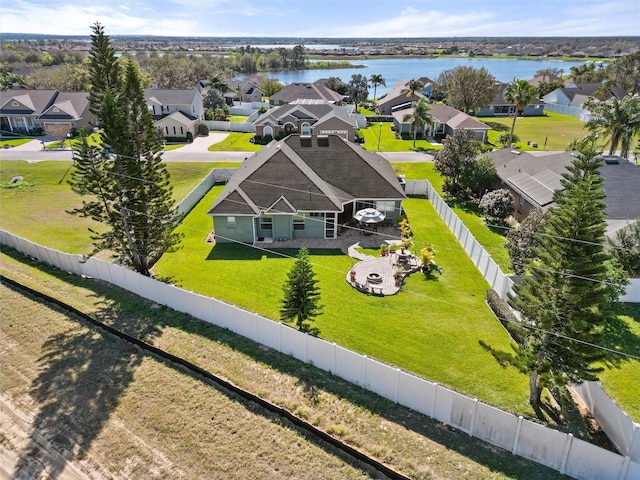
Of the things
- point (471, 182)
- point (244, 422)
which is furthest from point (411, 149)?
point (244, 422)

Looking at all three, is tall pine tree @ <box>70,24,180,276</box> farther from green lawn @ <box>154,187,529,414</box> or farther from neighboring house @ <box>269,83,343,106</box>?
neighboring house @ <box>269,83,343,106</box>

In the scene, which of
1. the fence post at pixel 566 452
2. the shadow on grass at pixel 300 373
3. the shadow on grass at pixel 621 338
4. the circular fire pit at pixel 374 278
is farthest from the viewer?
the circular fire pit at pixel 374 278

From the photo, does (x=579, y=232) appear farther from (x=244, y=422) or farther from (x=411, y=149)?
(x=411, y=149)

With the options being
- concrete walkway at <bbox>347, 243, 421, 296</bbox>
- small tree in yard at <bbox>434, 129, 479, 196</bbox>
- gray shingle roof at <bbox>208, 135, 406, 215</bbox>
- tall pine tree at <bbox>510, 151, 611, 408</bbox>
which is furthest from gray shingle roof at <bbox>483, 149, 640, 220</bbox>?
tall pine tree at <bbox>510, 151, 611, 408</bbox>

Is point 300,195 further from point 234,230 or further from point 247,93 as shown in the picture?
point 247,93

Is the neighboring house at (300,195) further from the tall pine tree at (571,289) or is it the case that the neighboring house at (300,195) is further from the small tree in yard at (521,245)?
the tall pine tree at (571,289)

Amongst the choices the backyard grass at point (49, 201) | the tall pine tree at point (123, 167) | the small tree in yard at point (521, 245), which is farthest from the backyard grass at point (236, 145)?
the small tree in yard at point (521, 245)
